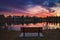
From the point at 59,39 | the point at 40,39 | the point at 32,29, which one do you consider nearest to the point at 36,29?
the point at 32,29

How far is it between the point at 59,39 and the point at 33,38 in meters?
1.20

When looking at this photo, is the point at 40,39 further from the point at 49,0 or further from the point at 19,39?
the point at 49,0

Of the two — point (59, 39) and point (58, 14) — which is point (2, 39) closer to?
point (59, 39)

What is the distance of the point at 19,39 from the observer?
7.33 meters

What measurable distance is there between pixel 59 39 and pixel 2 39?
8.71ft

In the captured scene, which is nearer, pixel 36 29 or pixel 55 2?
pixel 36 29

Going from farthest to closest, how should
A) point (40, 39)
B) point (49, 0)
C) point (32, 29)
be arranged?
point (49, 0), point (32, 29), point (40, 39)

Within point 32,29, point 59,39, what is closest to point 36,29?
point 32,29

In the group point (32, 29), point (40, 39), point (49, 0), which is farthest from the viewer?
point (49, 0)

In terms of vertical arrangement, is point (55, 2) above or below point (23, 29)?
above

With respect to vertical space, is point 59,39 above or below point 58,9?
below

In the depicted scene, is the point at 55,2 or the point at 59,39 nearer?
the point at 59,39

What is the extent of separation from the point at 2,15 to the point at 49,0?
4.26 metres

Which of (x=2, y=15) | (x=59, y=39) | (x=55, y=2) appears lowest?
(x=59, y=39)
